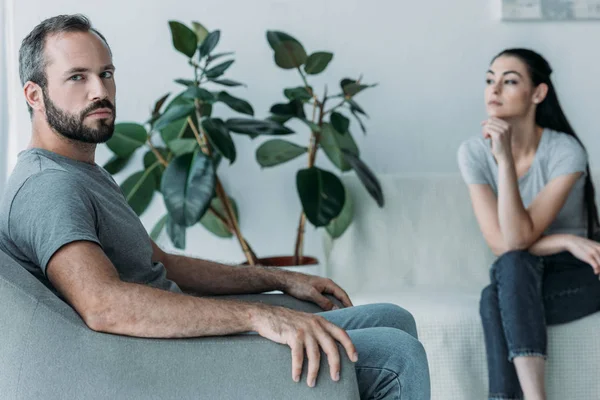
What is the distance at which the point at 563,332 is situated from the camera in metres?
2.24

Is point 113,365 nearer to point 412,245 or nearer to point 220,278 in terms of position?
point 220,278

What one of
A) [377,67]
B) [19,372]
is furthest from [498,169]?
[19,372]

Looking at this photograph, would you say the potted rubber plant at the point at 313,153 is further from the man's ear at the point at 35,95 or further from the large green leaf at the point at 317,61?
the man's ear at the point at 35,95

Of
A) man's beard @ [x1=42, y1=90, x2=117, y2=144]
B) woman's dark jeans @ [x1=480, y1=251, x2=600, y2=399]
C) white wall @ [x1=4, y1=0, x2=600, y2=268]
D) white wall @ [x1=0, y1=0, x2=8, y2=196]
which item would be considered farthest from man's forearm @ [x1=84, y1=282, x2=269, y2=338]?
white wall @ [x1=0, y1=0, x2=8, y2=196]

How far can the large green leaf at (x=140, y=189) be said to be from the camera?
2934 millimetres

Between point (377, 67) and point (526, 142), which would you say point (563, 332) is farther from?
point (377, 67)

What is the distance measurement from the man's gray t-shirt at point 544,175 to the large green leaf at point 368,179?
33 centimetres

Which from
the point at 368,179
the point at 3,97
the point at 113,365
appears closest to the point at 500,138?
the point at 368,179

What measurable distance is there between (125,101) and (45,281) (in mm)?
2035

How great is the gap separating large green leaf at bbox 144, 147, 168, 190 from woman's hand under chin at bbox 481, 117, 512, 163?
1271mm

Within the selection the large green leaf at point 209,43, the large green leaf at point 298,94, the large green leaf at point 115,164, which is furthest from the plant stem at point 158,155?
the large green leaf at point 298,94

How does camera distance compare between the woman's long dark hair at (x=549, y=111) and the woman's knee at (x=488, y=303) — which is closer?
the woman's knee at (x=488, y=303)

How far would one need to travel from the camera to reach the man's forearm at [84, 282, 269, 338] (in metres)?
1.15

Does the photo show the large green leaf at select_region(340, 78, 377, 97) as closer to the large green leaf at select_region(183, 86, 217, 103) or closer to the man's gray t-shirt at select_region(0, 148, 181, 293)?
the large green leaf at select_region(183, 86, 217, 103)
